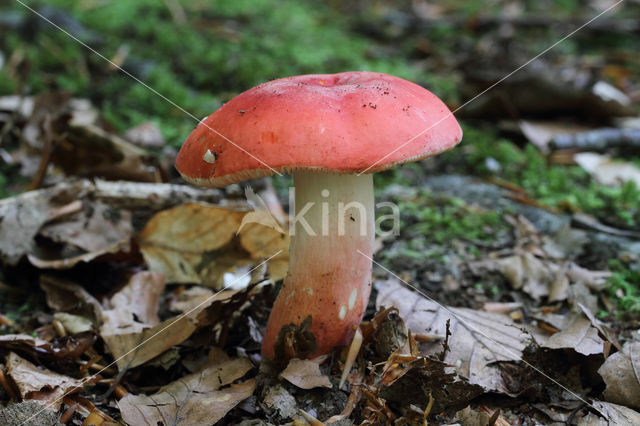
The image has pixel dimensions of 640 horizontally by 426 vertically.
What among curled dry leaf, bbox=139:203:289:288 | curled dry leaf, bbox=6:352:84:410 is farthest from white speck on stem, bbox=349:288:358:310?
curled dry leaf, bbox=6:352:84:410

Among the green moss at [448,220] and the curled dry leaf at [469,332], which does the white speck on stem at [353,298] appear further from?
the green moss at [448,220]

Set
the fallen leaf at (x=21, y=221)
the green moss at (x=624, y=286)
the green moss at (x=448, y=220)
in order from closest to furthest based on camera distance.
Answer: the green moss at (x=624, y=286)
the fallen leaf at (x=21, y=221)
the green moss at (x=448, y=220)

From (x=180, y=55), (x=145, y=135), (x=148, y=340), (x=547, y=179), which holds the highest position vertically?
(x=180, y=55)

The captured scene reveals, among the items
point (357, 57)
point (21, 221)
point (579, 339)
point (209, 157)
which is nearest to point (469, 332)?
point (579, 339)

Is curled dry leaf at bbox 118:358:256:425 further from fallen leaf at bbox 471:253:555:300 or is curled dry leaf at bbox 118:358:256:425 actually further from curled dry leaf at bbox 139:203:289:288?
fallen leaf at bbox 471:253:555:300

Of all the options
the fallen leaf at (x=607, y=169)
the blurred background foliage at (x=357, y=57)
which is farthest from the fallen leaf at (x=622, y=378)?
the fallen leaf at (x=607, y=169)

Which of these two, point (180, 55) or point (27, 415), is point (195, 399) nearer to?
point (27, 415)
